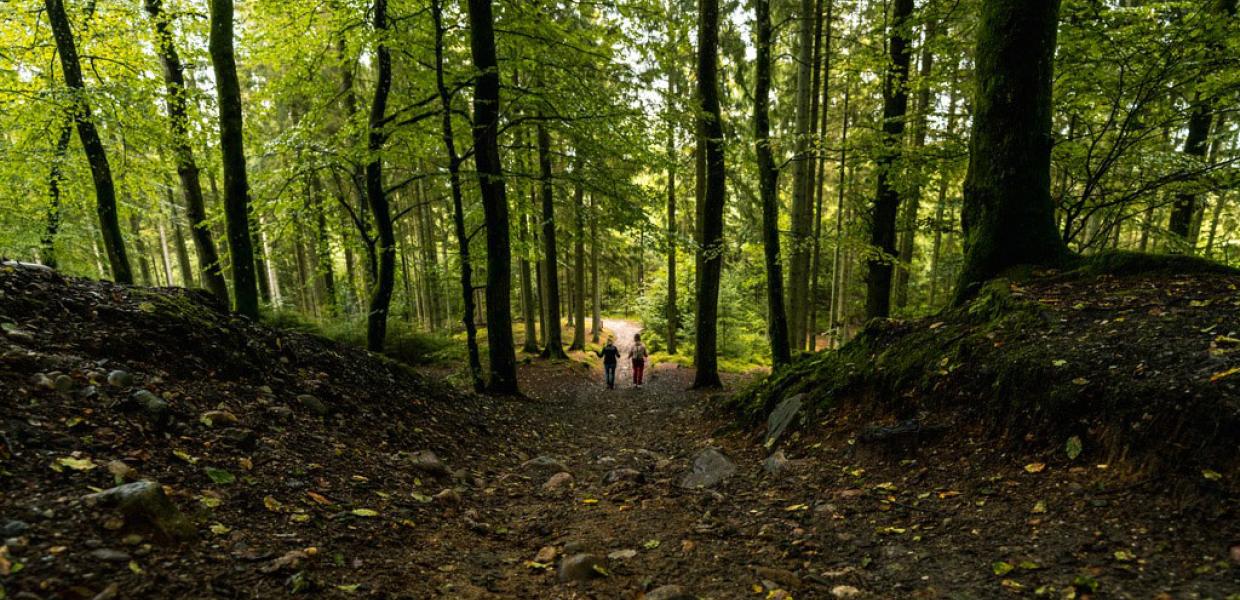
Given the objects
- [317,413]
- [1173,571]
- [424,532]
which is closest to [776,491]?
[1173,571]

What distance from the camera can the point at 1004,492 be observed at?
3.03 m

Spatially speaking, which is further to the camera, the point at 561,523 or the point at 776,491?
the point at 776,491

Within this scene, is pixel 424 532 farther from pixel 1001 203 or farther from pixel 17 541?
pixel 1001 203

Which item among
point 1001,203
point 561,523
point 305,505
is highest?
point 1001,203

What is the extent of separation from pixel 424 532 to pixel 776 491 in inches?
110

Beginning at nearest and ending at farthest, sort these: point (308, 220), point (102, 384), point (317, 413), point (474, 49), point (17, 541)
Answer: point (17, 541) → point (102, 384) → point (317, 413) → point (474, 49) → point (308, 220)

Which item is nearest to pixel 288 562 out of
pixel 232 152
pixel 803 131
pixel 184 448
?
pixel 184 448

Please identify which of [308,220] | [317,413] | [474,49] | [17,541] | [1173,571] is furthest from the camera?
[308,220]

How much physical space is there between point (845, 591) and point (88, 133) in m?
13.9

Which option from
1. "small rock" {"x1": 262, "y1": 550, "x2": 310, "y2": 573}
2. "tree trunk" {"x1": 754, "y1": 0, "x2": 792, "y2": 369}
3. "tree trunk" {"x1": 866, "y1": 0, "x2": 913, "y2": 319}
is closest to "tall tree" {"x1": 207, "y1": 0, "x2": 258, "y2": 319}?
"small rock" {"x1": 262, "y1": 550, "x2": 310, "y2": 573}

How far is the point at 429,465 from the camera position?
15.2 feet

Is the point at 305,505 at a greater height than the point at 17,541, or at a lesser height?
lesser

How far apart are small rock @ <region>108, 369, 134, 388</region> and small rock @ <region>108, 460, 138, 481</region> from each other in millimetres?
1103

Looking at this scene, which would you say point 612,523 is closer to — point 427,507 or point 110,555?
point 427,507
